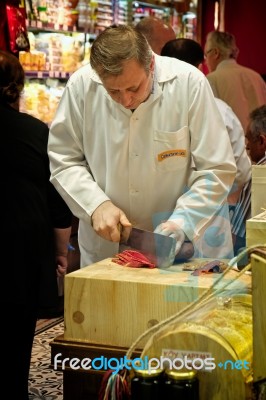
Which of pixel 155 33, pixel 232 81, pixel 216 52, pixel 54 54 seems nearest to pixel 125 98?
pixel 155 33

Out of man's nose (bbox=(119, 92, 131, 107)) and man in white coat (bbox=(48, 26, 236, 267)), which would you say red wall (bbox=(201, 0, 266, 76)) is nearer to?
man in white coat (bbox=(48, 26, 236, 267))

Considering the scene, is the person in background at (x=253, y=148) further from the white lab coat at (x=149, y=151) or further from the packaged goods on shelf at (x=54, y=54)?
the packaged goods on shelf at (x=54, y=54)

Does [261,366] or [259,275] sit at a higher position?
[259,275]

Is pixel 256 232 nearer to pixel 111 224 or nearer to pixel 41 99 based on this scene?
pixel 111 224

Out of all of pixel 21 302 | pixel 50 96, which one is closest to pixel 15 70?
pixel 21 302

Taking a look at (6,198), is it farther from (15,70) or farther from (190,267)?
(190,267)

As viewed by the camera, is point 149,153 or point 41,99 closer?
point 149,153

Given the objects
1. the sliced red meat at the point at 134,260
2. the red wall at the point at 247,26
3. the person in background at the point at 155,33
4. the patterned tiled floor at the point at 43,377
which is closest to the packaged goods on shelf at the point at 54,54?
the person in background at the point at 155,33

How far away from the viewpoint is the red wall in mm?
9656

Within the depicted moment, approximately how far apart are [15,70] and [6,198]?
22.2 inches

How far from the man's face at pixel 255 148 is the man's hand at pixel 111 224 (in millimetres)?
1750

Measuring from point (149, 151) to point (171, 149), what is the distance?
87mm

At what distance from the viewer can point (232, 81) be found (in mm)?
6000

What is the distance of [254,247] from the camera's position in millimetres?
1722
